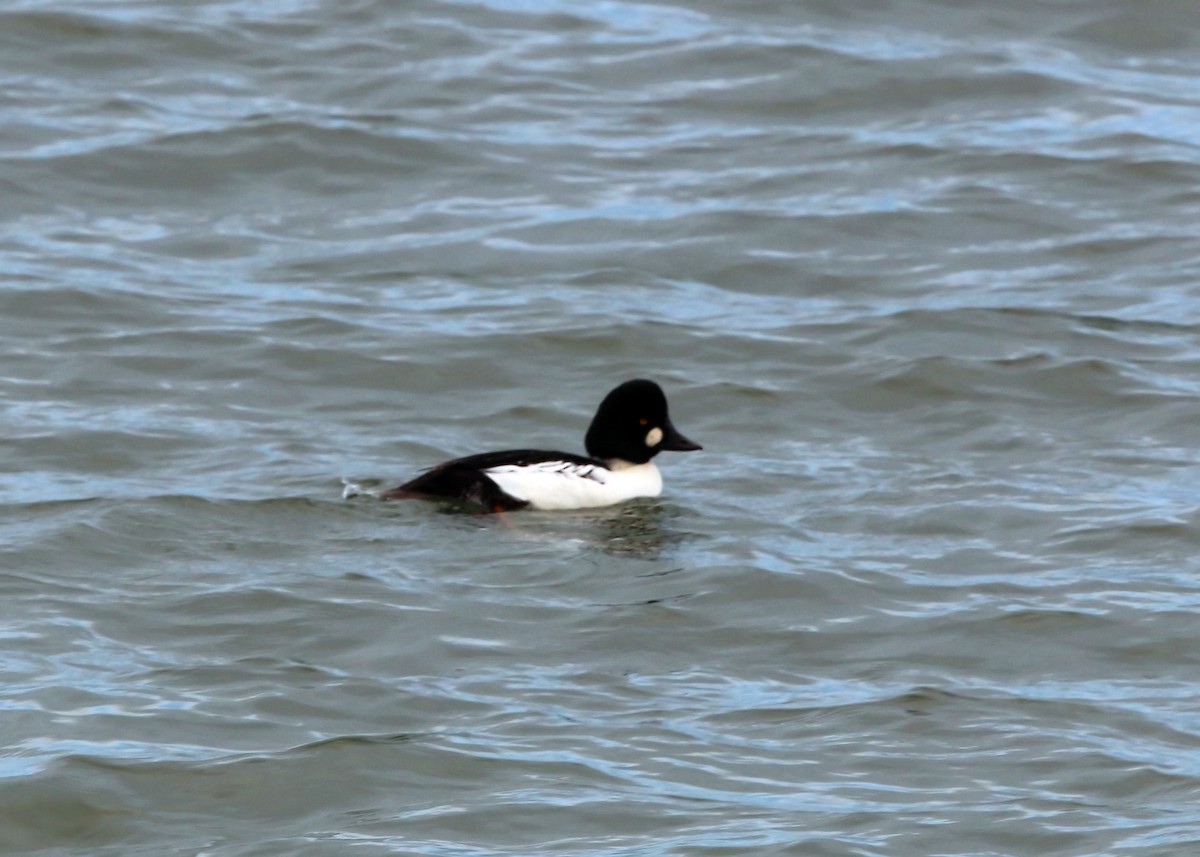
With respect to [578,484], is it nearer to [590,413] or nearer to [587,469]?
[587,469]

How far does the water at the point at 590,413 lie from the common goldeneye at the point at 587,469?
0.48ft

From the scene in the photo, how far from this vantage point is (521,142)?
17.8 metres

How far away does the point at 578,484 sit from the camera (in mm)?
11086

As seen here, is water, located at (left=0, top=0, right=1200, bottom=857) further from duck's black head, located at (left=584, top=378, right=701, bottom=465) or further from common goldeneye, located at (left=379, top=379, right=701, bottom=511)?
duck's black head, located at (left=584, top=378, right=701, bottom=465)

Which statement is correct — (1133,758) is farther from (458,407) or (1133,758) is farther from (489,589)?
(458,407)

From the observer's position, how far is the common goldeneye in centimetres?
1062

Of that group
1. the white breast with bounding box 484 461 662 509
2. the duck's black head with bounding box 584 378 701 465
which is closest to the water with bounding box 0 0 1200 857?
the white breast with bounding box 484 461 662 509

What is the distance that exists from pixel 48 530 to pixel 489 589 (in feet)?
6.79

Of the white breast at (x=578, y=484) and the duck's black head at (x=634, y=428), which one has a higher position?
the duck's black head at (x=634, y=428)

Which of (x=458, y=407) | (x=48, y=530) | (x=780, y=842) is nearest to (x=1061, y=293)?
(x=458, y=407)

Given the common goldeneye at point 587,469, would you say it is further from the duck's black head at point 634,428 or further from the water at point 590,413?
the water at point 590,413

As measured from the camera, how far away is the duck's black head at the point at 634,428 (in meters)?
11.2

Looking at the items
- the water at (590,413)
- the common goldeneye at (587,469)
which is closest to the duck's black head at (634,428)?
the common goldeneye at (587,469)

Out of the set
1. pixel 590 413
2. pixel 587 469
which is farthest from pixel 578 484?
pixel 590 413
